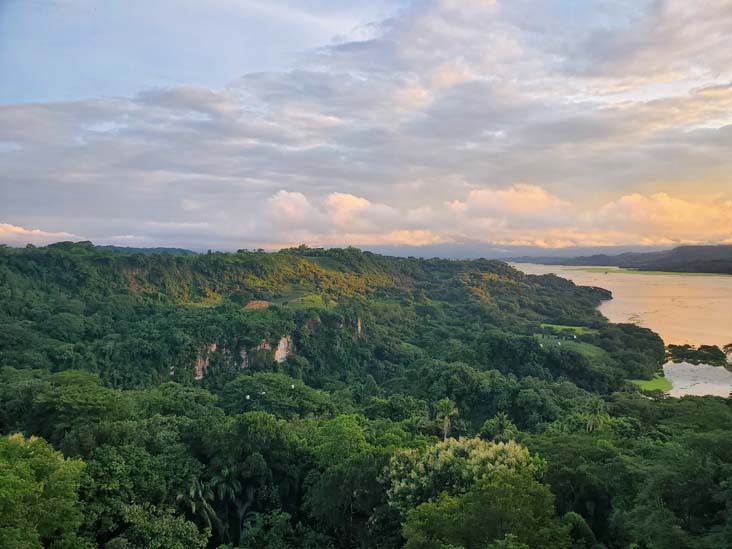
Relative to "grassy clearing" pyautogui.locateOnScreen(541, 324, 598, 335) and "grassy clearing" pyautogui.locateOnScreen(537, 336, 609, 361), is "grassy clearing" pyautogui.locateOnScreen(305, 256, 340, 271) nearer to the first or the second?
"grassy clearing" pyautogui.locateOnScreen(541, 324, 598, 335)

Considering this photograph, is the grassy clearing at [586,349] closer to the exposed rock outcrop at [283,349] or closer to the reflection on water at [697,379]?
the reflection on water at [697,379]

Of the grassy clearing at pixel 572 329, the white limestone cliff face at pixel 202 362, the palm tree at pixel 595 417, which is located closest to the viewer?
the palm tree at pixel 595 417

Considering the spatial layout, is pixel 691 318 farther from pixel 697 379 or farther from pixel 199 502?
pixel 199 502

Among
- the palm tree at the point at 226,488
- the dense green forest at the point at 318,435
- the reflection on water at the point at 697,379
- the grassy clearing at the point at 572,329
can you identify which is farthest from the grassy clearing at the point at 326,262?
the palm tree at the point at 226,488

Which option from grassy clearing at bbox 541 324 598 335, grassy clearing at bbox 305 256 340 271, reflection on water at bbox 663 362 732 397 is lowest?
reflection on water at bbox 663 362 732 397

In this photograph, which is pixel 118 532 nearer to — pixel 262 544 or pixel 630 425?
pixel 262 544

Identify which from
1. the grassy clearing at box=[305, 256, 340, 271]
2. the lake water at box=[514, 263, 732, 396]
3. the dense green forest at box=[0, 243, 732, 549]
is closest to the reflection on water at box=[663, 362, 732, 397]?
the lake water at box=[514, 263, 732, 396]
